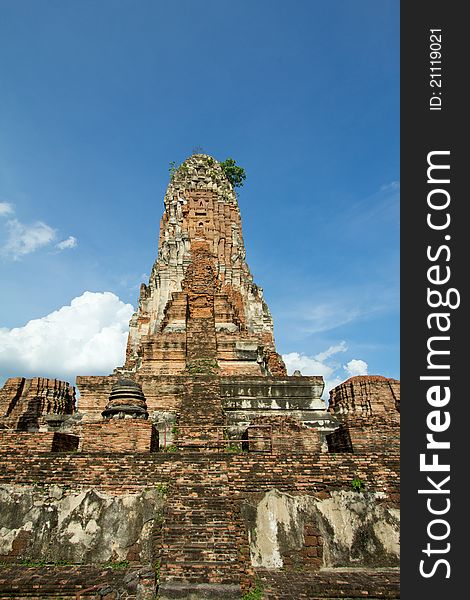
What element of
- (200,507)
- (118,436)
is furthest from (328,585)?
(118,436)

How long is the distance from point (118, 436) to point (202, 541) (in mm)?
3141

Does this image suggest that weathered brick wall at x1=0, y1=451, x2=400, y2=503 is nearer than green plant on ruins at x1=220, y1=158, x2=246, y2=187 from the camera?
Yes

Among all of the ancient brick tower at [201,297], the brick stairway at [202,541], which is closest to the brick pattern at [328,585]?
the brick stairway at [202,541]

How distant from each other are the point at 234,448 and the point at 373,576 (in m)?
4.19

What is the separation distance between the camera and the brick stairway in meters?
5.40

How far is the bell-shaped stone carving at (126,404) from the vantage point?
30.0ft

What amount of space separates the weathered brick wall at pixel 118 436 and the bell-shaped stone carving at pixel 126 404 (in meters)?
0.52

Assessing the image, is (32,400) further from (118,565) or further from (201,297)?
(118,565)

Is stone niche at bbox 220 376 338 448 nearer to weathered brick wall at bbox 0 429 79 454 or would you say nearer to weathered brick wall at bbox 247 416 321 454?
weathered brick wall at bbox 247 416 321 454

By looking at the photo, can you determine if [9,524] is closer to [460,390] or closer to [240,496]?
[240,496]

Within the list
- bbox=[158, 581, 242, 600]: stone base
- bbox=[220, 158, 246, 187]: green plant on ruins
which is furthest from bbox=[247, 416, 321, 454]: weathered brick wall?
bbox=[220, 158, 246, 187]: green plant on ruins

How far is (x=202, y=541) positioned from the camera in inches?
240

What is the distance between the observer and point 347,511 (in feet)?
23.3

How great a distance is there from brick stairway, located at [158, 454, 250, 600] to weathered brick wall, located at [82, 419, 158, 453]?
59.7 inches
